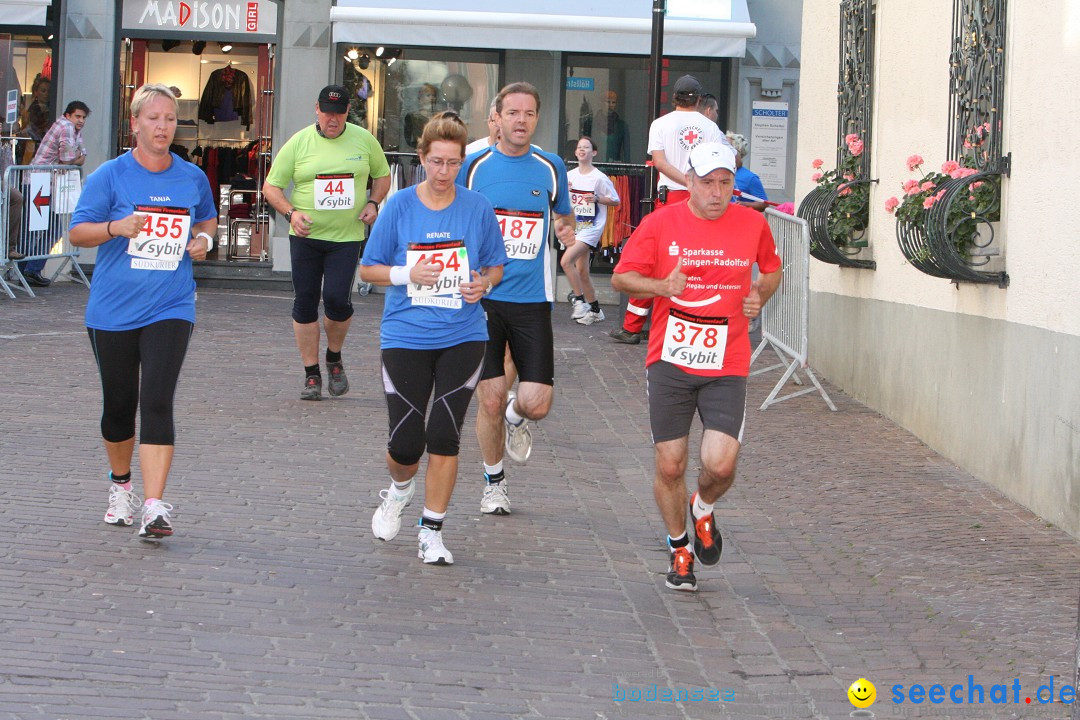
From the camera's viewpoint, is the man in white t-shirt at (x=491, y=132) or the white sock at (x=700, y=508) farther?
the man in white t-shirt at (x=491, y=132)

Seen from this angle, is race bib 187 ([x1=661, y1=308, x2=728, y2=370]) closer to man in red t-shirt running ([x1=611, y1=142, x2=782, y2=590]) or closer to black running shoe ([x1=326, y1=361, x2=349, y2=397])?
man in red t-shirt running ([x1=611, y1=142, x2=782, y2=590])

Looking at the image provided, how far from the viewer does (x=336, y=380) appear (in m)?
11.3

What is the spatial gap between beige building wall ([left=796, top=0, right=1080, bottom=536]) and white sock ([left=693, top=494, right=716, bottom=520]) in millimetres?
2067

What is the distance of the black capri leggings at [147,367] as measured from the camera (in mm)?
6781

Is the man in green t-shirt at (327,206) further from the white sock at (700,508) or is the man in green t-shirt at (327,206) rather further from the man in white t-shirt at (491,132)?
the white sock at (700,508)

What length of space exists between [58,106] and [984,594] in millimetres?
17140

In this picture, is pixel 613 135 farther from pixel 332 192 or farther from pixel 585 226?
pixel 332 192

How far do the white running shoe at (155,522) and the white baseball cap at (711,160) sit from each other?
8.86 ft

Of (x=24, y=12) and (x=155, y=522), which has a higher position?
(x=24, y=12)

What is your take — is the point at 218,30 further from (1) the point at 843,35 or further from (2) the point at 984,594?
(2) the point at 984,594

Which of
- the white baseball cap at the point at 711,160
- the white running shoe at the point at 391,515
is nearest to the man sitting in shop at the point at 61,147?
the white running shoe at the point at 391,515

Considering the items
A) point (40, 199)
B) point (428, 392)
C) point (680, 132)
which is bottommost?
point (428, 392)

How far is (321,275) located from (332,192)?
614mm

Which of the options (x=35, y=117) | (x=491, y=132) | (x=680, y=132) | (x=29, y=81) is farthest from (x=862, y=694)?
(x=29, y=81)
